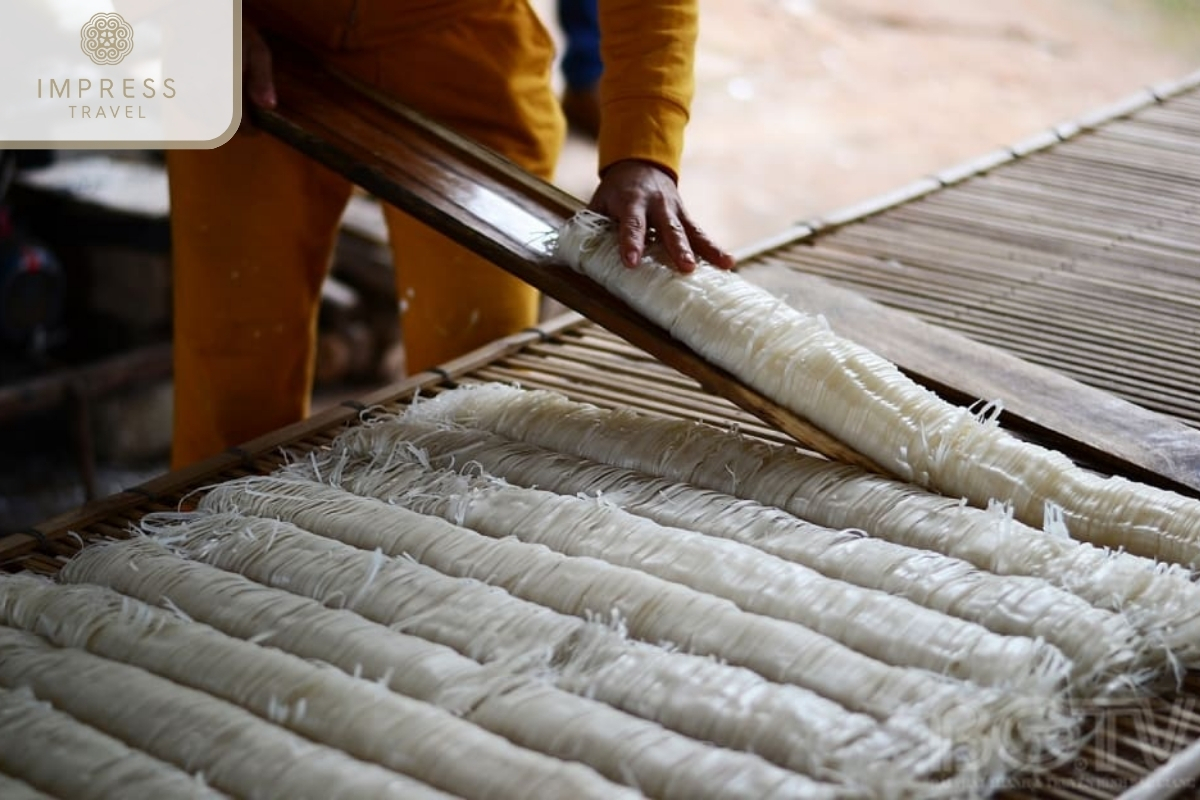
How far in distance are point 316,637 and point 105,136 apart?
96 cm

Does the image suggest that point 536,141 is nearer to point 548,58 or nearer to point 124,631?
point 548,58

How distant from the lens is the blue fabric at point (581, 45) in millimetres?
3314

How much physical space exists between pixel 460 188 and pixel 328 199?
26 centimetres

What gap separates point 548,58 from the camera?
5.09 feet

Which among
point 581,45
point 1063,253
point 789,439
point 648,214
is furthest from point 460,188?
point 581,45

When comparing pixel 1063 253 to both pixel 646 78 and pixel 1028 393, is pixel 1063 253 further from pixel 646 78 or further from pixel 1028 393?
pixel 646 78

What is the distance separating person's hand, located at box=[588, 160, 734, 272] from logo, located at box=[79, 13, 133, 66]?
1.81ft

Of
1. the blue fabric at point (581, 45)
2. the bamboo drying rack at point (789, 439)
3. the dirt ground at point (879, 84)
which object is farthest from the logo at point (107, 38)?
the dirt ground at point (879, 84)

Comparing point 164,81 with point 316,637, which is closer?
point 316,637

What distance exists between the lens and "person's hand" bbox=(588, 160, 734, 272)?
3.92 ft

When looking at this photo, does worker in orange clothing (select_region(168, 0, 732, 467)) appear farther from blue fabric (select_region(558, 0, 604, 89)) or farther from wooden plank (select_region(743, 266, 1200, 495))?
blue fabric (select_region(558, 0, 604, 89))

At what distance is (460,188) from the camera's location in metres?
1.31

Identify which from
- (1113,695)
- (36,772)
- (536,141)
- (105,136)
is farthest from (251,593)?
(105,136)

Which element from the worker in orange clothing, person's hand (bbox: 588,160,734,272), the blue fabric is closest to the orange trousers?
the worker in orange clothing
